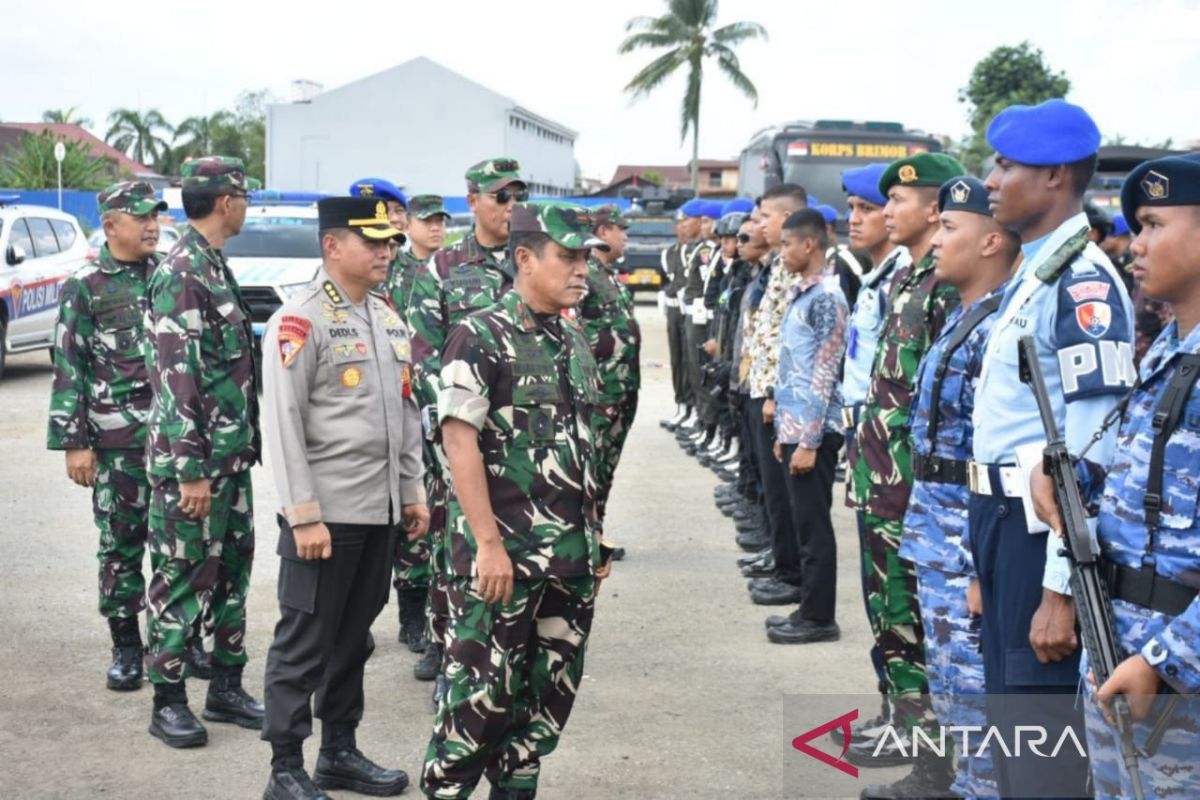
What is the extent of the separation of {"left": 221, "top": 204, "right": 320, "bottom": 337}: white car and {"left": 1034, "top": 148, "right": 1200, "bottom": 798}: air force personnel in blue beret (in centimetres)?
1262

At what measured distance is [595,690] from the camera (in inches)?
225

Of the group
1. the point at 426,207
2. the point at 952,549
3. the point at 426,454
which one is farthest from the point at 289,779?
the point at 426,207

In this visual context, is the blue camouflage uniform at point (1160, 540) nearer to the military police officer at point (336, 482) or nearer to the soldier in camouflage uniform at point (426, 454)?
the military police officer at point (336, 482)

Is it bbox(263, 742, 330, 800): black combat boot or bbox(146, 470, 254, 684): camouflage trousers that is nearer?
bbox(263, 742, 330, 800): black combat boot

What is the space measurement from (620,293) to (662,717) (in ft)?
9.68

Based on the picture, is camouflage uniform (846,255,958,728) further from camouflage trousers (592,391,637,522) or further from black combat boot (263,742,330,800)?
camouflage trousers (592,391,637,522)

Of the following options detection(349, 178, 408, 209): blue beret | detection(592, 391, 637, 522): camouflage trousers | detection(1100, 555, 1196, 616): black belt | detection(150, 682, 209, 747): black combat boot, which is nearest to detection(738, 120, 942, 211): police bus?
detection(592, 391, 637, 522): camouflage trousers

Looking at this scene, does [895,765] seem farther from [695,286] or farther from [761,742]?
[695,286]

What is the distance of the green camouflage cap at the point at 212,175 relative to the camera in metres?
5.26

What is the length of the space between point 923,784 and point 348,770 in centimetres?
205

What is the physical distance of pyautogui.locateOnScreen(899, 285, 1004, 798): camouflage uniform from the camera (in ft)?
12.8

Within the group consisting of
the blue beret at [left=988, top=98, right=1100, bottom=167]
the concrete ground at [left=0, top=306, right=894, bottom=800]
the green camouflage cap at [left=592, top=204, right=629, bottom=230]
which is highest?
the blue beret at [left=988, top=98, right=1100, bottom=167]

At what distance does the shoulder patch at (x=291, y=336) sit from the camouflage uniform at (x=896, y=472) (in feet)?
6.82

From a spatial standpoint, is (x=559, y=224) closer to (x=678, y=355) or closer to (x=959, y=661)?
(x=959, y=661)
